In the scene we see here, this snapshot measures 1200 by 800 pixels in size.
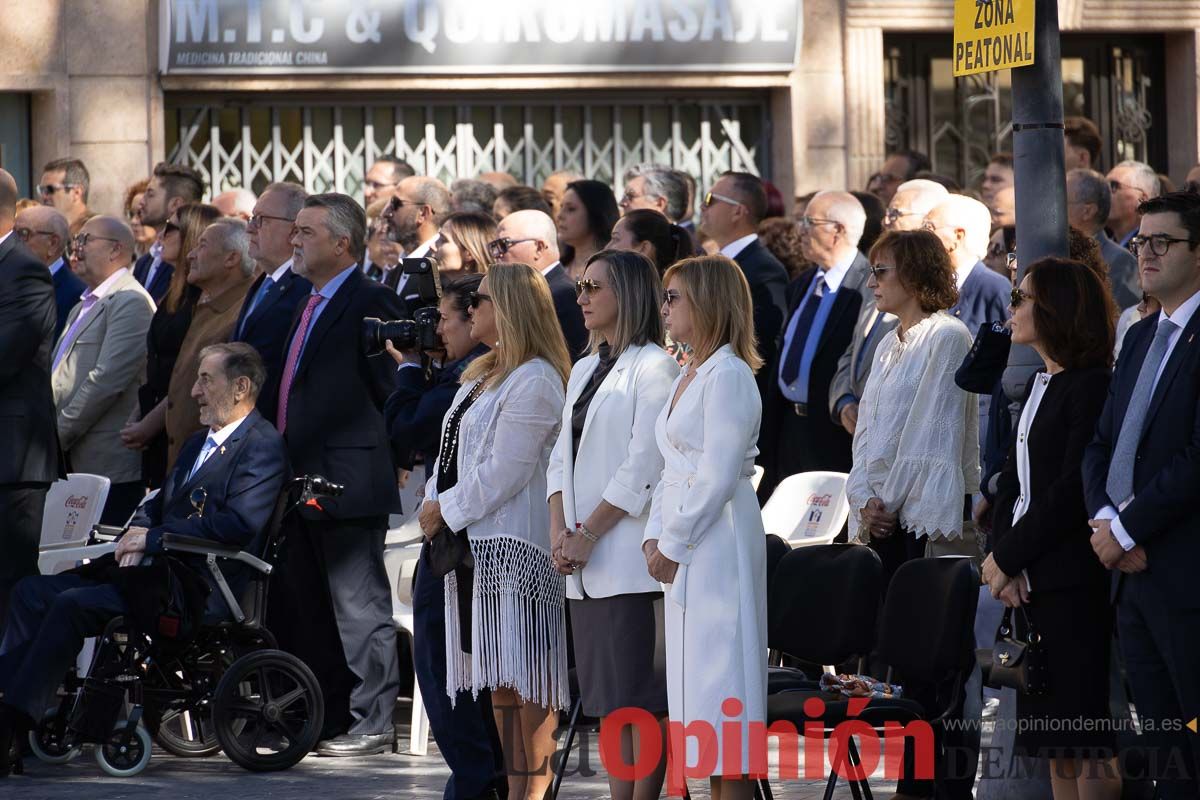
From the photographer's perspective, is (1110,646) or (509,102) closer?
(1110,646)

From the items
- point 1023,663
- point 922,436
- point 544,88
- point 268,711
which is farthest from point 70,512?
point 544,88

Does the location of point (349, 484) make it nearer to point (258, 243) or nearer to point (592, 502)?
point (258, 243)

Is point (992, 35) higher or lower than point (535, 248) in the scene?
higher

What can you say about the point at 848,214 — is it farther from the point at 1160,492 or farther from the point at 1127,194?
the point at 1160,492

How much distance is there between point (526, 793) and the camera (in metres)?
6.39

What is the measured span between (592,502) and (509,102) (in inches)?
315

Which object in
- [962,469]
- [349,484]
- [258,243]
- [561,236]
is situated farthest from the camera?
[561,236]

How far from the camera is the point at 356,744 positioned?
784 cm

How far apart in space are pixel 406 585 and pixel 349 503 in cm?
72

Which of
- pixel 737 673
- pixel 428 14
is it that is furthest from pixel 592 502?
pixel 428 14

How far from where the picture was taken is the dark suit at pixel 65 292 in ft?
33.6

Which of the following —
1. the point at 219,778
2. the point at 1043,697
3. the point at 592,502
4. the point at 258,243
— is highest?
the point at 258,243

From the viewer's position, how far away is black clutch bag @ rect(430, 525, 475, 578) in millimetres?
6488

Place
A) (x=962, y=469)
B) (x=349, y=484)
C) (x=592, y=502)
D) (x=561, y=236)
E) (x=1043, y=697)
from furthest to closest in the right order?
1. (x=561, y=236)
2. (x=349, y=484)
3. (x=962, y=469)
4. (x=592, y=502)
5. (x=1043, y=697)
